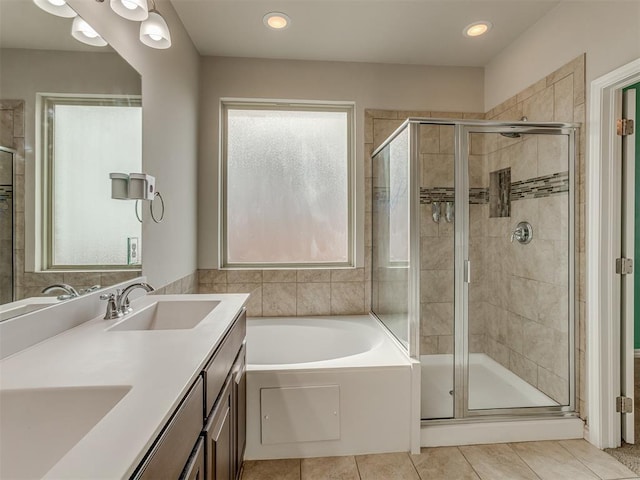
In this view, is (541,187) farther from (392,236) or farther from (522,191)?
(392,236)

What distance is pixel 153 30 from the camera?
1.62m

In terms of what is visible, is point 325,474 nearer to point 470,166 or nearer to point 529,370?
point 529,370

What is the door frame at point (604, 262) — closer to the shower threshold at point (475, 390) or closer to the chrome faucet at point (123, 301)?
the shower threshold at point (475, 390)

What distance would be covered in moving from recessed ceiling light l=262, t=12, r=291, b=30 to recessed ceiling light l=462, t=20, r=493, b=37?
1.29 meters

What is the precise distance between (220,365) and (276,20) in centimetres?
227

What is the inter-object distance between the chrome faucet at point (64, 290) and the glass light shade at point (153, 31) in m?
1.19

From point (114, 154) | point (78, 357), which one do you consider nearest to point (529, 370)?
point (78, 357)

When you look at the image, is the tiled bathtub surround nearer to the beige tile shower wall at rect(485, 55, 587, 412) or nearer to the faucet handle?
the beige tile shower wall at rect(485, 55, 587, 412)

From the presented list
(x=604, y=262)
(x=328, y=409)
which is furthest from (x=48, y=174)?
(x=604, y=262)

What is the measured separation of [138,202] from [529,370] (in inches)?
100

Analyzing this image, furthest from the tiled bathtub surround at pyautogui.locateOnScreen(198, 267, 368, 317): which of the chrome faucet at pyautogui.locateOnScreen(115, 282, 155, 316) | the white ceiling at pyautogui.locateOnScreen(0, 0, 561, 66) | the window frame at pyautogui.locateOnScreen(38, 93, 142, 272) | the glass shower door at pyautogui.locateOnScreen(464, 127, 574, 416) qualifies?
the white ceiling at pyautogui.locateOnScreen(0, 0, 561, 66)

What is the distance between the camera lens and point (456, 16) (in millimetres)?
2326

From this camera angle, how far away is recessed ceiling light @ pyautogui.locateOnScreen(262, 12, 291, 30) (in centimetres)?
230

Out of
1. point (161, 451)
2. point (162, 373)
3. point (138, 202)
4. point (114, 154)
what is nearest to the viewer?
point (161, 451)
